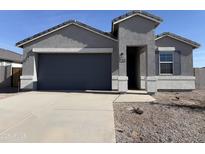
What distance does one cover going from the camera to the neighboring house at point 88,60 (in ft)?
42.1

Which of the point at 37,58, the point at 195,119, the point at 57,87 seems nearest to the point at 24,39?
the point at 37,58

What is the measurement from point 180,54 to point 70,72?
9.37 meters

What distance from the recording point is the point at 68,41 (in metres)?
13.0

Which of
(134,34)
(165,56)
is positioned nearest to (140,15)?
(134,34)

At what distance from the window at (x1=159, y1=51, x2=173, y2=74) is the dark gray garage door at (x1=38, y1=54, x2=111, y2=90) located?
14.7 ft

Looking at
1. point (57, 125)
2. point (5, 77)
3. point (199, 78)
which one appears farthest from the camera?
point (5, 77)

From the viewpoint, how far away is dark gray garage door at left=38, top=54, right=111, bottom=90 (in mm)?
13398

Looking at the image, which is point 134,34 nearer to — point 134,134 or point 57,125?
point 134,134

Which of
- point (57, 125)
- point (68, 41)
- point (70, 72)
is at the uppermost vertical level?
point (68, 41)

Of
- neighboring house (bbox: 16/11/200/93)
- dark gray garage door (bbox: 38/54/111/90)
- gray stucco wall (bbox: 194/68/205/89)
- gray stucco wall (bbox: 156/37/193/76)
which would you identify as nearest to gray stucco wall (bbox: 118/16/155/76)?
neighboring house (bbox: 16/11/200/93)

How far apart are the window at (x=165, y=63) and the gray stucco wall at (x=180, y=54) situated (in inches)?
15.4

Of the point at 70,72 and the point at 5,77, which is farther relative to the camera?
the point at 5,77

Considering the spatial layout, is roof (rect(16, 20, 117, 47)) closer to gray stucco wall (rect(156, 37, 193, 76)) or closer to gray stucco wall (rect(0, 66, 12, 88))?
gray stucco wall (rect(156, 37, 193, 76))

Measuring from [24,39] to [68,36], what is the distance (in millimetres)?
3509
